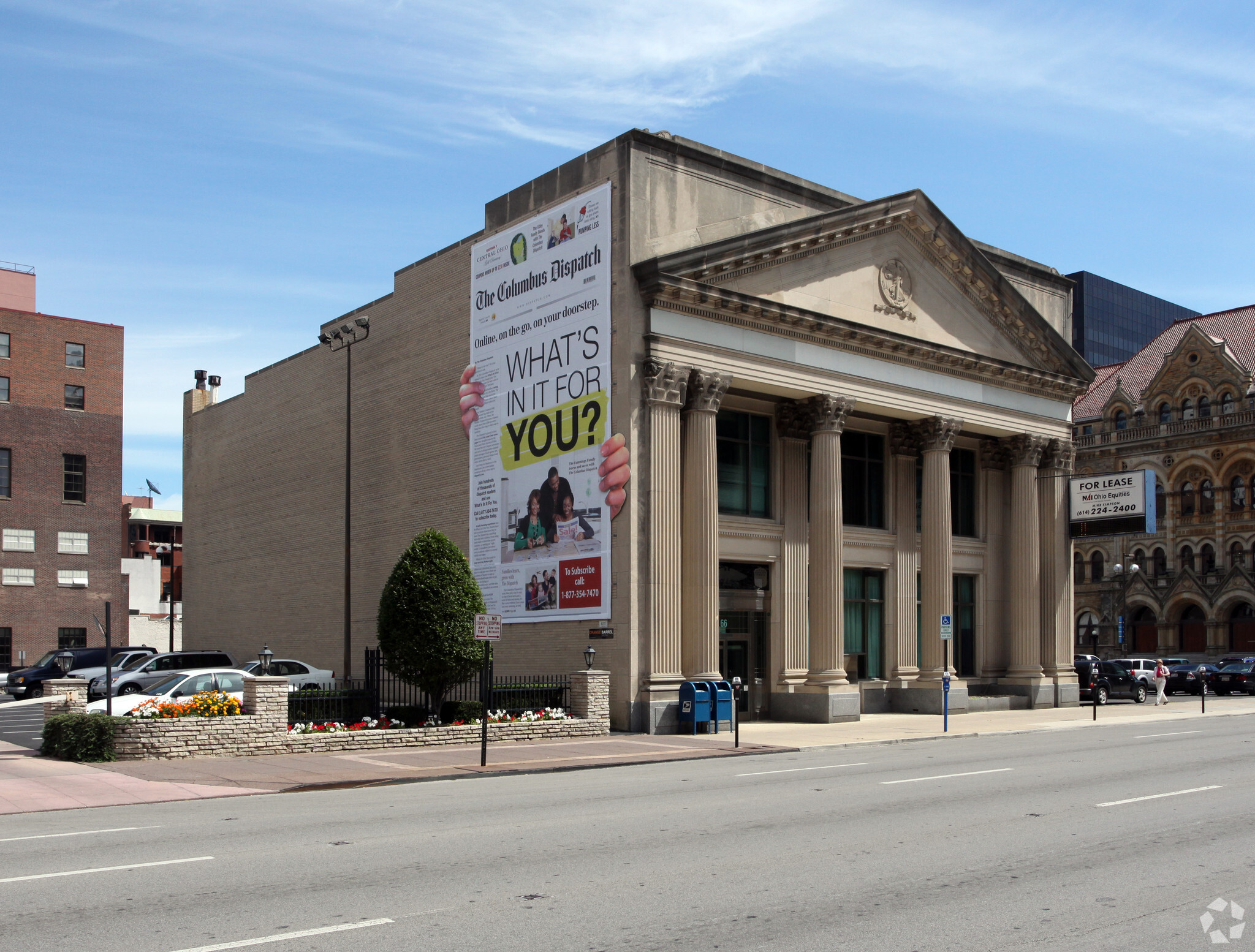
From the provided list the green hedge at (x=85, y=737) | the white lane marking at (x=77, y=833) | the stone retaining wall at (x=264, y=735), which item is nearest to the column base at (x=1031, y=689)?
the stone retaining wall at (x=264, y=735)

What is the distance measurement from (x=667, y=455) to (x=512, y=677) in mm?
7741

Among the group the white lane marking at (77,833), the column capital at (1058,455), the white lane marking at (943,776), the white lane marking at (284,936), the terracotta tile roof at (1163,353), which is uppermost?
the terracotta tile roof at (1163,353)

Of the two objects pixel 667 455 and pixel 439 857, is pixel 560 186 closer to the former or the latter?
pixel 667 455

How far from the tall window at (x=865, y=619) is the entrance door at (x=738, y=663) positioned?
14.2 ft

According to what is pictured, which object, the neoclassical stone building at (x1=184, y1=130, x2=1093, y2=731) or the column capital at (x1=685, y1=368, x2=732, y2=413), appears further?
the column capital at (x1=685, y1=368, x2=732, y2=413)

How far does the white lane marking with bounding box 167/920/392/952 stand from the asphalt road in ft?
0.13

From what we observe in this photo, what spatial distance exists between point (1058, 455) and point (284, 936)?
38.7m

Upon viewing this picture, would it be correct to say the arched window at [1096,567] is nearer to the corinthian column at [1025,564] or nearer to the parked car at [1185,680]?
the parked car at [1185,680]

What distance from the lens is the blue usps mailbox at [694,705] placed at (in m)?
28.7

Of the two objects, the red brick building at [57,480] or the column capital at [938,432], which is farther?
the red brick building at [57,480]

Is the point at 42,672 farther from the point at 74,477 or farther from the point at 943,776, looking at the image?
the point at 943,776

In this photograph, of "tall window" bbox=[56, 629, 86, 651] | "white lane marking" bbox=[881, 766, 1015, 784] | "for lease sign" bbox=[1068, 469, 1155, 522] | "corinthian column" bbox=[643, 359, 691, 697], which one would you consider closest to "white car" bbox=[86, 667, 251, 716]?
"corinthian column" bbox=[643, 359, 691, 697]

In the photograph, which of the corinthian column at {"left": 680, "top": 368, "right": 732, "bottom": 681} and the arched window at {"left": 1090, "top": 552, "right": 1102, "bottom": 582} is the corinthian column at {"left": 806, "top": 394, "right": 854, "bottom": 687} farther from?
the arched window at {"left": 1090, "top": 552, "right": 1102, "bottom": 582}

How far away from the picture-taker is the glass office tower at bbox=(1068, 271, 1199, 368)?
130000mm
